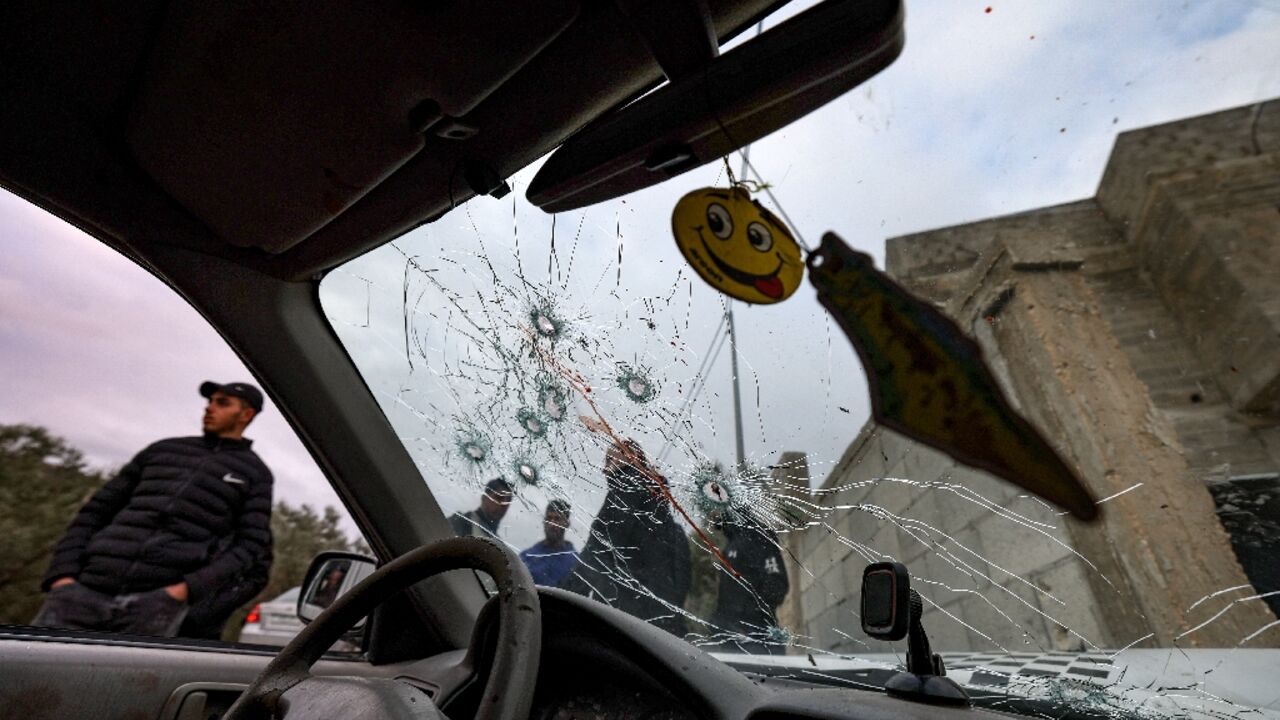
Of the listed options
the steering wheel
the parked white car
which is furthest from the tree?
the steering wheel

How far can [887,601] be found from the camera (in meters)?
0.95

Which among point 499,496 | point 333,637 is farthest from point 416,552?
point 499,496

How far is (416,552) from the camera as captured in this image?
104 cm

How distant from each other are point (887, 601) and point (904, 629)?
1.8 inches

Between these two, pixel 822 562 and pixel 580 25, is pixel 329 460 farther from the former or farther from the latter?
pixel 822 562

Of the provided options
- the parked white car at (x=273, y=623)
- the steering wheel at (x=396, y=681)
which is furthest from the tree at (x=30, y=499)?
the steering wheel at (x=396, y=681)

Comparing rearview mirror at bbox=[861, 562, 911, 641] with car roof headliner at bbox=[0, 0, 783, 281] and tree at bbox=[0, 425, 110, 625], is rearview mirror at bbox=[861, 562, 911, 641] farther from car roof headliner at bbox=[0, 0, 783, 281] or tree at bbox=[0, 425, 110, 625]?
tree at bbox=[0, 425, 110, 625]

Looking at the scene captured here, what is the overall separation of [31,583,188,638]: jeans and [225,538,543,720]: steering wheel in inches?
44.5

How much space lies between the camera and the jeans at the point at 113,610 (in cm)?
180

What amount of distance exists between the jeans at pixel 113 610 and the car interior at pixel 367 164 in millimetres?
494

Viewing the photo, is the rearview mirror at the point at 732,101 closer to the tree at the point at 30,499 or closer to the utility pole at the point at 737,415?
the utility pole at the point at 737,415

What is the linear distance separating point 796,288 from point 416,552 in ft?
3.78

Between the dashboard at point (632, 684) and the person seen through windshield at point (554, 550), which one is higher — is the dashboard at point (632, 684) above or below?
below

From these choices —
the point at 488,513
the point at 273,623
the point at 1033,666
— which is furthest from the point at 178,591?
the point at 273,623
